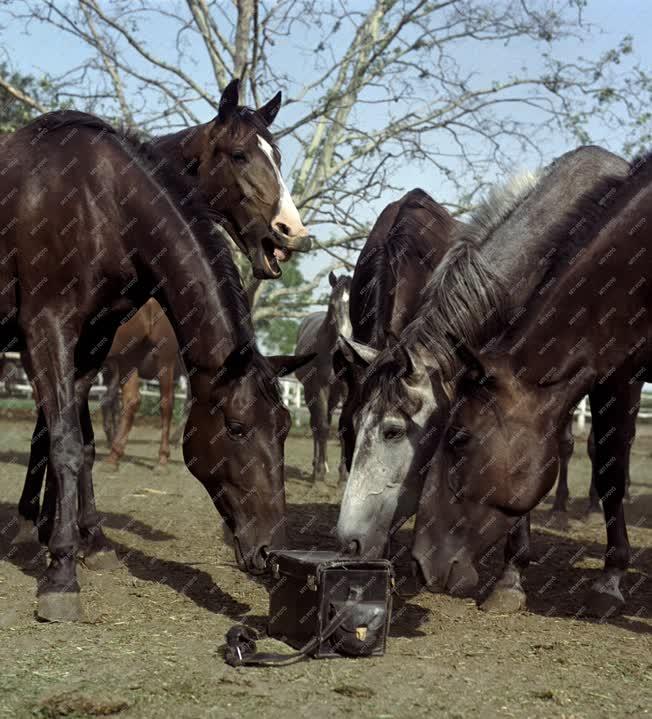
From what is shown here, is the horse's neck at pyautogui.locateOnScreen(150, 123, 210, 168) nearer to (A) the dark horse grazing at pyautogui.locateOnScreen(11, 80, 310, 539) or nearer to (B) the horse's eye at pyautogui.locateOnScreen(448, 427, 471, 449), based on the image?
(A) the dark horse grazing at pyautogui.locateOnScreen(11, 80, 310, 539)

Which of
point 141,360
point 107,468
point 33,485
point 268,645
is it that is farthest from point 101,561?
point 141,360

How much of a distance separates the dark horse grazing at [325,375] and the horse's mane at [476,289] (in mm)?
6704

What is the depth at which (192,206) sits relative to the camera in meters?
5.18

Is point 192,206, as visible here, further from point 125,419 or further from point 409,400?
point 125,419

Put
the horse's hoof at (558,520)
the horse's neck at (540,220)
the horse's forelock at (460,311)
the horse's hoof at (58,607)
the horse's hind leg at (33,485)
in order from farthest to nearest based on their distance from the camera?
1. the horse's hoof at (558,520)
2. the horse's hind leg at (33,485)
3. the horse's neck at (540,220)
4. the horse's hoof at (58,607)
5. the horse's forelock at (460,311)

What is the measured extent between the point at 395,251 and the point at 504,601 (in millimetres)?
2306

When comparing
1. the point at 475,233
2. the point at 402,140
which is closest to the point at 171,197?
the point at 475,233

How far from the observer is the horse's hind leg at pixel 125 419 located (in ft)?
39.2

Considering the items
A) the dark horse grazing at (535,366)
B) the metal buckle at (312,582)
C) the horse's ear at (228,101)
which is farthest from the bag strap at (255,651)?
the horse's ear at (228,101)

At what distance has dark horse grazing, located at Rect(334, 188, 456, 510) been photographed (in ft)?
17.1

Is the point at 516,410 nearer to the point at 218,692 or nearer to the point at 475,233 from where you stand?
the point at 475,233

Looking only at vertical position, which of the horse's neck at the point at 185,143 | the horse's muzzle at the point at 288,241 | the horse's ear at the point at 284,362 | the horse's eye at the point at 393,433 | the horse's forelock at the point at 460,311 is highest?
the horse's neck at the point at 185,143

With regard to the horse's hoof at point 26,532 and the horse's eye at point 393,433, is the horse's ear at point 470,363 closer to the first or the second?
the horse's eye at point 393,433

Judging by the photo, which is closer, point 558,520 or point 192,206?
point 192,206
